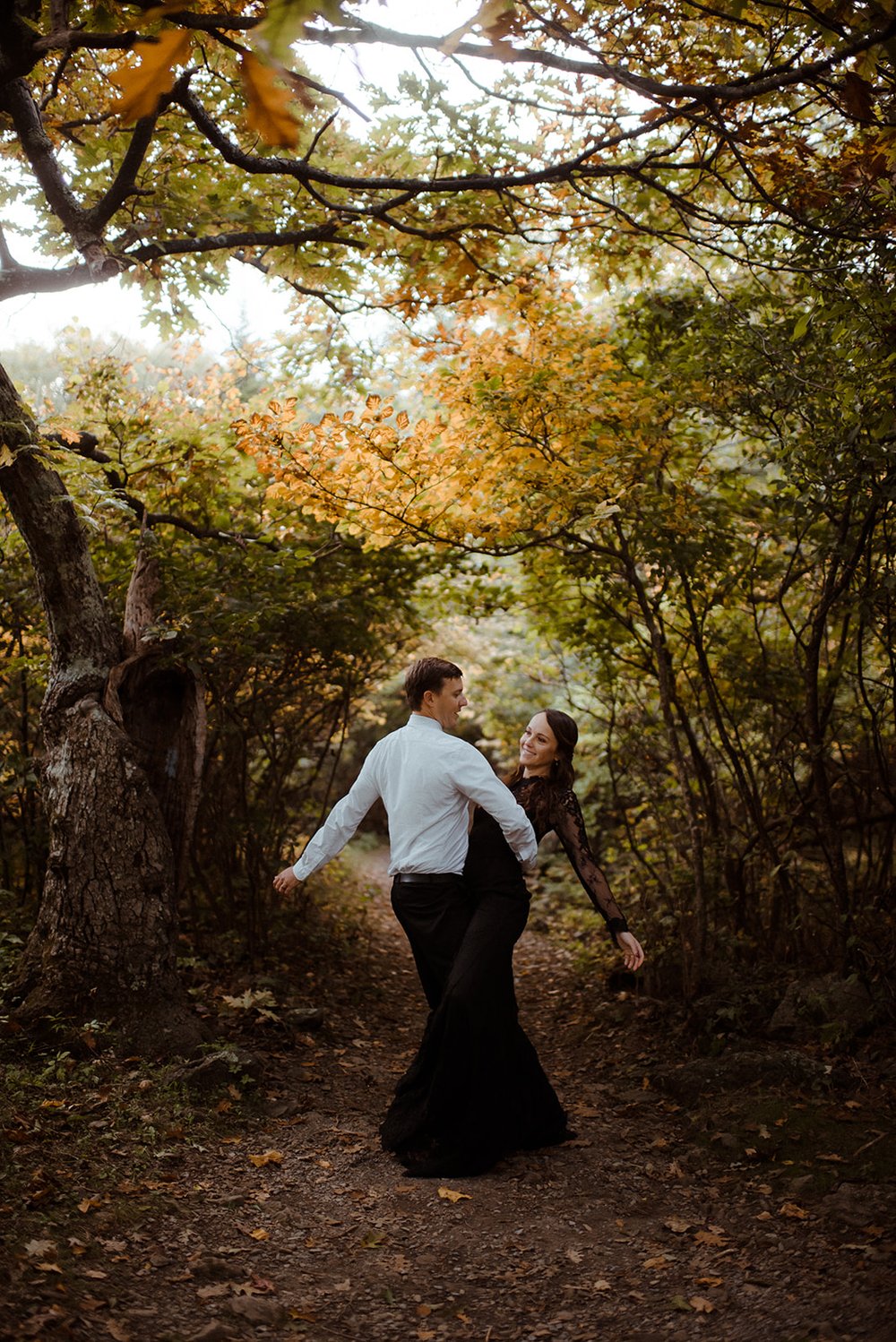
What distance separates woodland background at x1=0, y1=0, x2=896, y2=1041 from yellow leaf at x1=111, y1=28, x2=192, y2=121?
2.66 m

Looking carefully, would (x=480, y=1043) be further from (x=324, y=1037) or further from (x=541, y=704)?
(x=541, y=704)

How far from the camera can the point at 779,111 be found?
548 cm

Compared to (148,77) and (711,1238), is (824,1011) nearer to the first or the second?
(711,1238)

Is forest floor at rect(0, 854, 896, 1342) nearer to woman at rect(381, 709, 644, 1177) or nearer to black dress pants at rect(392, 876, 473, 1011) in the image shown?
woman at rect(381, 709, 644, 1177)

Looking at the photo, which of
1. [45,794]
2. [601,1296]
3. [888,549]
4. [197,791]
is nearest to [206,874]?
[197,791]

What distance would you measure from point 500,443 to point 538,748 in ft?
6.32

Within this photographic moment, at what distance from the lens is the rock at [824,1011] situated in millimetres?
4664

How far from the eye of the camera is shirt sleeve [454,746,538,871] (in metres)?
3.69

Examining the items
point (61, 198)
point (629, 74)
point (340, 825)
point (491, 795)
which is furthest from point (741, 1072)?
point (61, 198)

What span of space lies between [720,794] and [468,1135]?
360 centimetres

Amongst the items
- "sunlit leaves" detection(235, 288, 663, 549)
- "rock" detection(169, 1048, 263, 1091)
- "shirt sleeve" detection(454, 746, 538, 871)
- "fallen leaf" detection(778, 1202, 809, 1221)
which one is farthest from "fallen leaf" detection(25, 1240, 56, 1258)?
"sunlit leaves" detection(235, 288, 663, 549)

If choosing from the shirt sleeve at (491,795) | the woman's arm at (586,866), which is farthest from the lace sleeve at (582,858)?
the shirt sleeve at (491,795)

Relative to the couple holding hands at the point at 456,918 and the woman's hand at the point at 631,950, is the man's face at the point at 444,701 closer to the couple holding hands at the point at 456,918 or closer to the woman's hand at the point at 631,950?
the couple holding hands at the point at 456,918

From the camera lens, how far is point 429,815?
12.4 ft
